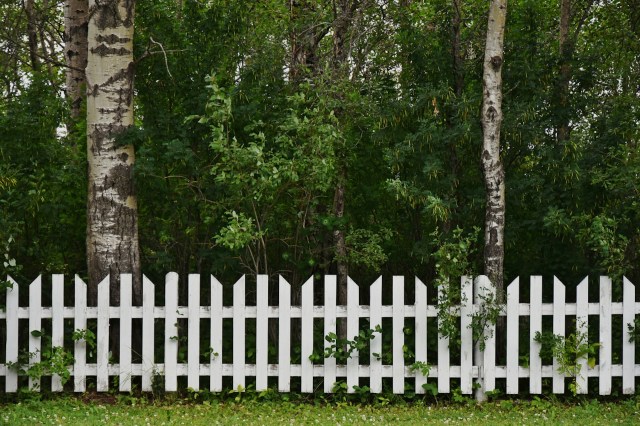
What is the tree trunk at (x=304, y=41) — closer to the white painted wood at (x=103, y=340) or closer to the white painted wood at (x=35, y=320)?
the white painted wood at (x=103, y=340)

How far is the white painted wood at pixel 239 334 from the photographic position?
7410 millimetres

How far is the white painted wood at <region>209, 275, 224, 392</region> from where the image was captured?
739 centimetres

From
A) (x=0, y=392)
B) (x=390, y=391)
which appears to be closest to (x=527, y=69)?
(x=390, y=391)

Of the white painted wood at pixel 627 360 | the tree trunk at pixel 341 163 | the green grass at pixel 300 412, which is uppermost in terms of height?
the tree trunk at pixel 341 163

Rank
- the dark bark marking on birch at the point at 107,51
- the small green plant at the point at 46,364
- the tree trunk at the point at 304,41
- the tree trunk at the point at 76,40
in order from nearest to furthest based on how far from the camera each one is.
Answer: the small green plant at the point at 46,364, the dark bark marking on birch at the point at 107,51, the tree trunk at the point at 304,41, the tree trunk at the point at 76,40

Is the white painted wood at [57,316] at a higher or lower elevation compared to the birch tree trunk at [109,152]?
lower

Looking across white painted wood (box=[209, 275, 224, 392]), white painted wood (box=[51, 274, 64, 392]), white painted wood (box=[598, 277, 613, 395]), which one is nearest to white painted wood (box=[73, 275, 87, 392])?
white painted wood (box=[51, 274, 64, 392])

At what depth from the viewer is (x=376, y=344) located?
24.5 ft

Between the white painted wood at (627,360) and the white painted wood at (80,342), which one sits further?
the white painted wood at (627,360)

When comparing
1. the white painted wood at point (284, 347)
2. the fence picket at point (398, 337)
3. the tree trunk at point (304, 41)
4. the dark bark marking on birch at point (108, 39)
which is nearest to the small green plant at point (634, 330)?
the fence picket at point (398, 337)

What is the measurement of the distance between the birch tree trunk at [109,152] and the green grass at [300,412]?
115cm

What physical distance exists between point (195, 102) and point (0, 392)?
345 centimetres

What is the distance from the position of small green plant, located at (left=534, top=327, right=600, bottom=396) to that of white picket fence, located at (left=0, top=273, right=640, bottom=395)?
7 cm

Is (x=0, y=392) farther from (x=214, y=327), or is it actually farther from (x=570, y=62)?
(x=570, y=62)
